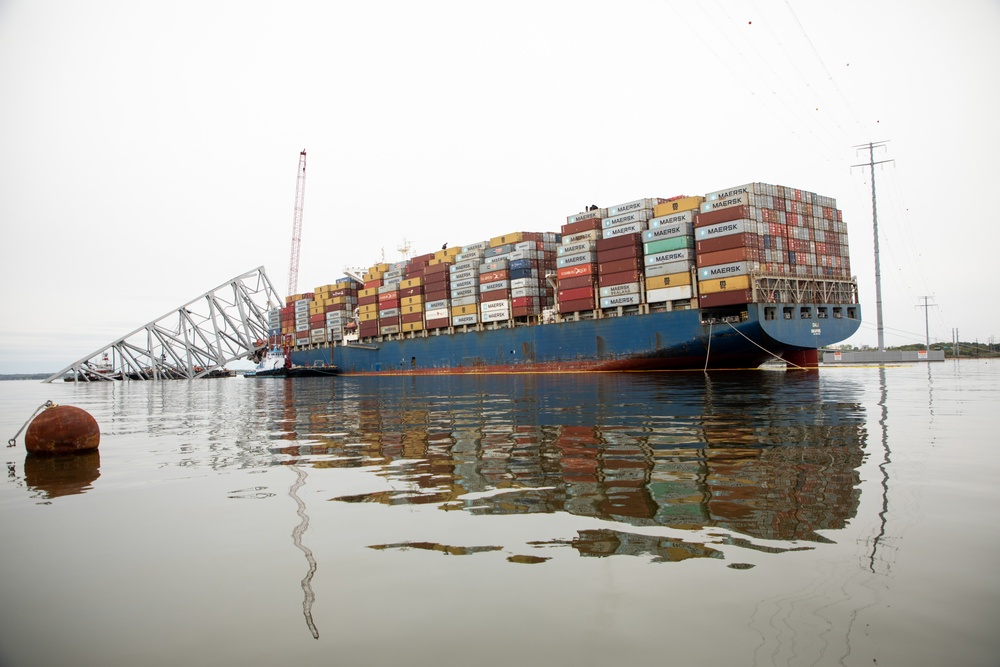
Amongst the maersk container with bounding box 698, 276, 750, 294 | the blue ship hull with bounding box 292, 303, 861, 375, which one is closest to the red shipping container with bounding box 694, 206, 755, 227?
the maersk container with bounding box 698, 276, 750, 294

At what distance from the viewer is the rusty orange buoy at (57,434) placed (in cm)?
1552

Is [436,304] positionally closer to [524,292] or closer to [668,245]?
[524,292]

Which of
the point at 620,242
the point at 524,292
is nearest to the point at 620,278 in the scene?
the point at 620,242

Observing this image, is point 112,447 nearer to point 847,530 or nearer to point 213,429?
point 213,429

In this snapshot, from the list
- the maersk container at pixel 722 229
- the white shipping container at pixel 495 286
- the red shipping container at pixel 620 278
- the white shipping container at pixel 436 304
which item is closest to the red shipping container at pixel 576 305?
the red shipping container at pixel 620 278

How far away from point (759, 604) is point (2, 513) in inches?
425

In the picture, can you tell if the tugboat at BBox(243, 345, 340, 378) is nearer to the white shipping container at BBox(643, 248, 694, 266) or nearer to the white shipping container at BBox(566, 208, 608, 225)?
the white shipping container at BBox(566, 208, 608, 225)

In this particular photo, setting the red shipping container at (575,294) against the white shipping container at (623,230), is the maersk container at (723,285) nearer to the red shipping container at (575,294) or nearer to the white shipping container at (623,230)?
the white shipping container at (623,230)

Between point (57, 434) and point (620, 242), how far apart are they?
1862 inches

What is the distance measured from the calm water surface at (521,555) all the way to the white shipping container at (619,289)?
4123 centimetres

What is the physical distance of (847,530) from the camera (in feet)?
22.6

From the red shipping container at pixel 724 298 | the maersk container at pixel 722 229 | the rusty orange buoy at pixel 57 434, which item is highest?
the maersk container at pixel 722 229

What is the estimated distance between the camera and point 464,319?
7488 cm

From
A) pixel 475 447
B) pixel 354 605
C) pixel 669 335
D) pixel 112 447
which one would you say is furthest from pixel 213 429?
pixel 669 335
